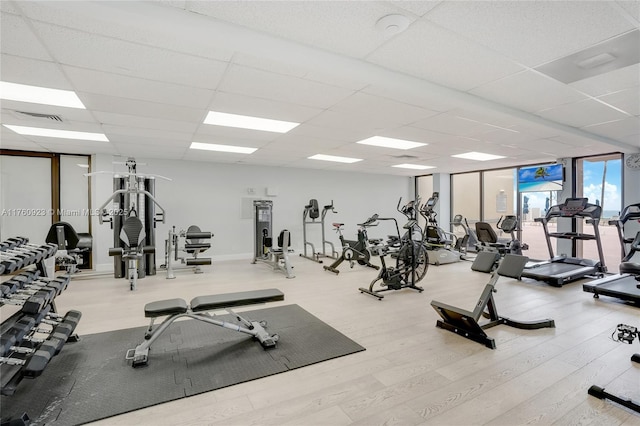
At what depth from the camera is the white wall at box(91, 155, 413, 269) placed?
657 cm

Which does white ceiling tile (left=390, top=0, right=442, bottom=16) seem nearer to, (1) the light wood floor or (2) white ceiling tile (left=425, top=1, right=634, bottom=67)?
(2) white ceiling tile (left=425, top=1, right=634, bottom=67)

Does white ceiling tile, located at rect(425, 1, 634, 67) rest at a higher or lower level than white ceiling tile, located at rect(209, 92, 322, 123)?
higher

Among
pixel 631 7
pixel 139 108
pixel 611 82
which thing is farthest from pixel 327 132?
pixel 631 7

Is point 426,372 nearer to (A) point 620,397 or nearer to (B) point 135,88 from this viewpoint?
(A) point 620,397

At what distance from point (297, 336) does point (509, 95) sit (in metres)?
Result: 3.19

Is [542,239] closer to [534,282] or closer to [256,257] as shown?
[534,282]

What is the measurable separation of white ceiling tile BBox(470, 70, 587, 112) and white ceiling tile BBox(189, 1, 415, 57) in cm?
141

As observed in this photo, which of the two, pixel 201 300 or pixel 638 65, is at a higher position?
pixel 638 65

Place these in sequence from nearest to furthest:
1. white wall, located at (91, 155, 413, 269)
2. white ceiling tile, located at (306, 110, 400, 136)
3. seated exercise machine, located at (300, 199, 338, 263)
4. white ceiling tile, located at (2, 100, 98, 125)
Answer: white ceiling tile, located at (2, 100, 98, 125) → white ceiling tile, located at (306, 110, 400, 136) → white wall, located at (91, 155, 413, 269) → seated exercise machine, located at (300, 199, 338, 263)

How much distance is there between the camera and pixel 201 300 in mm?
2650

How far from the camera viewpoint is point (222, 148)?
5.54 m

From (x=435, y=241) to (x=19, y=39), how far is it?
6.71m

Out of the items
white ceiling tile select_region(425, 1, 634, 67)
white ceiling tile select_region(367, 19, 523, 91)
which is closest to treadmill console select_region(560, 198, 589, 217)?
white ceiling tile select_region(367, 19, 523, 91)

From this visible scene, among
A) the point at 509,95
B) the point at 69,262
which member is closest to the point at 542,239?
the point at 509,95
